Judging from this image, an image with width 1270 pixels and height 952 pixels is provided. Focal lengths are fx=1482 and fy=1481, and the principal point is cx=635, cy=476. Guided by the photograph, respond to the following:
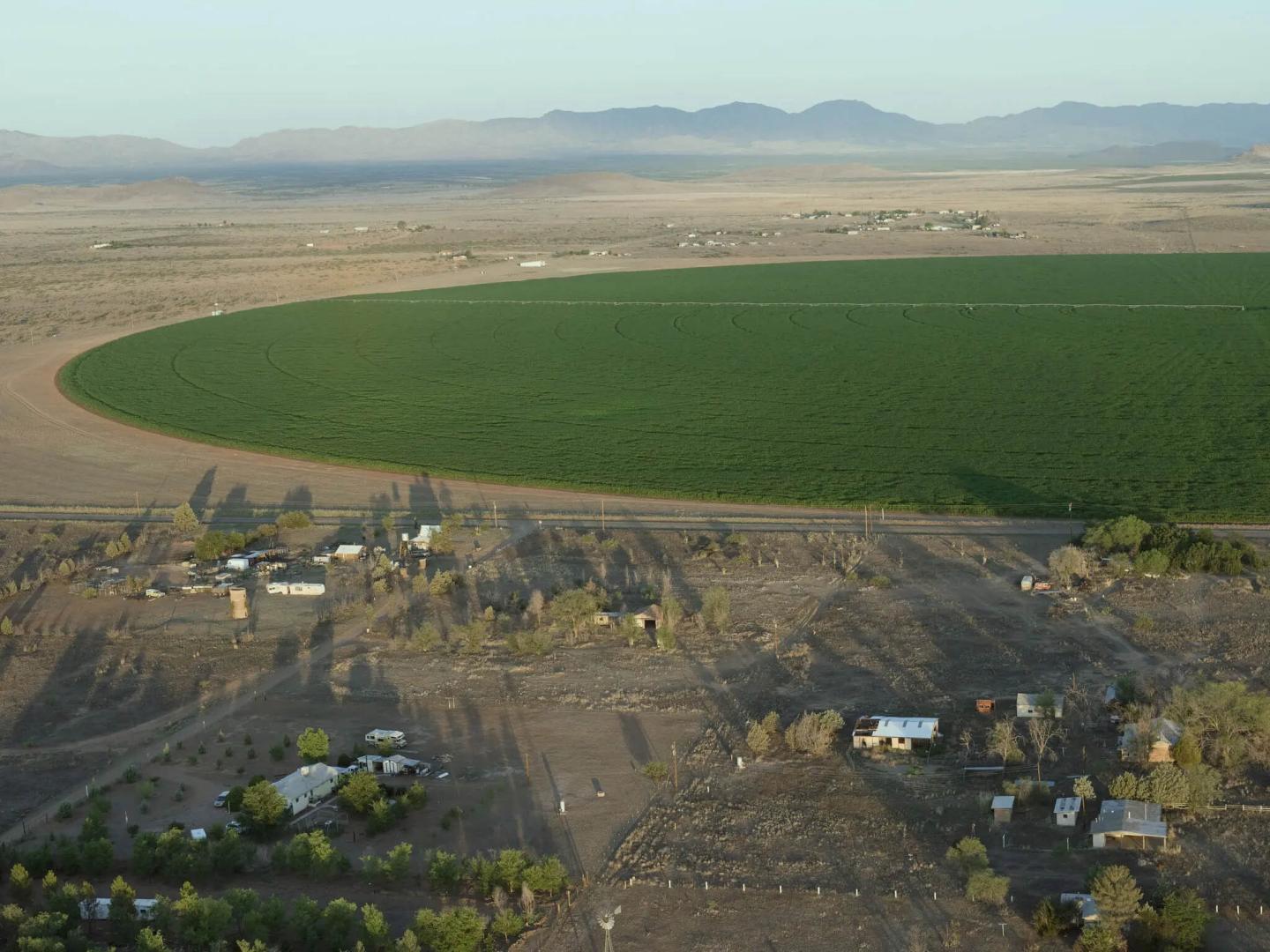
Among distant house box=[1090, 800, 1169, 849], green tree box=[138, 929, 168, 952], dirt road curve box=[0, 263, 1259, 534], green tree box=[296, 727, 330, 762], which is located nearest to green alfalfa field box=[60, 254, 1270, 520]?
dirt road curve box=[0, 263, 1259, 534]

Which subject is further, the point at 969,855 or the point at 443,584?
the point at 443,584

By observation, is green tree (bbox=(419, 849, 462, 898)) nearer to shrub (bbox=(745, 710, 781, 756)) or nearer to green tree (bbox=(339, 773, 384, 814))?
green tree (bbox=(339, 773, 384, 814))

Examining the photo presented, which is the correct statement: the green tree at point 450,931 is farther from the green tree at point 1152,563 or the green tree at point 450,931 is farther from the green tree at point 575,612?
the green tree at point 1152,563

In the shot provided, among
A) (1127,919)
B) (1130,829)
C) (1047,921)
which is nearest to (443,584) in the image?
(1130,829)

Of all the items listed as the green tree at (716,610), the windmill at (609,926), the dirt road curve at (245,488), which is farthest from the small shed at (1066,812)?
the dirt road curve at (245,488)

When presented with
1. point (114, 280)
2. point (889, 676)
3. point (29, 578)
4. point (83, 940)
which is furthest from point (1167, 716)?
point (114, 280)

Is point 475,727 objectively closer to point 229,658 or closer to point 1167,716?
point 229,658

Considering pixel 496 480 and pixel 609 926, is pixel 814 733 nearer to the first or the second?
pixel 609 926
